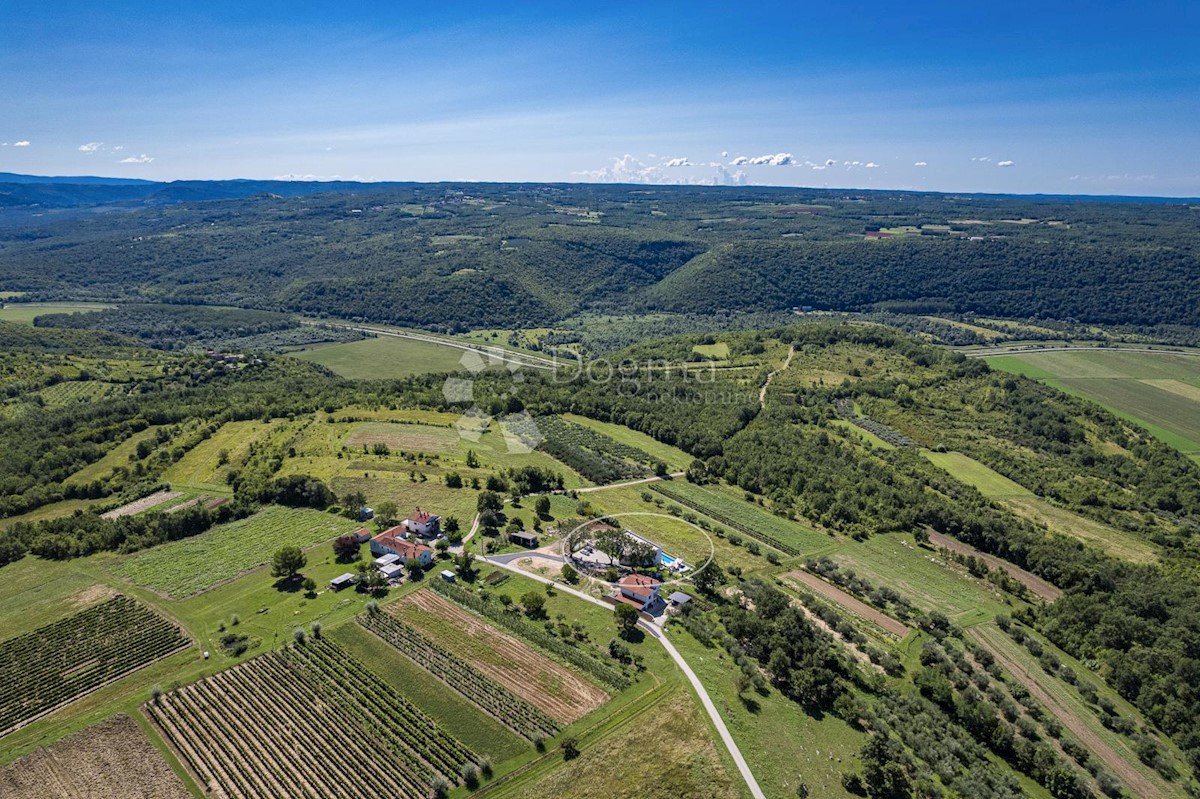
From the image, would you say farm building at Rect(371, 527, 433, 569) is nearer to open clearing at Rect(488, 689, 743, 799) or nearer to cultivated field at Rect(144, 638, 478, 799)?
cultivated field at Rect(144, 638, 478, 799)

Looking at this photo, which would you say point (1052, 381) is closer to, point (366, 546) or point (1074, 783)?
point (1074, 783)

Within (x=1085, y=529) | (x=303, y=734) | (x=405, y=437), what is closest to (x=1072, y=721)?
(x=1085, y=529)

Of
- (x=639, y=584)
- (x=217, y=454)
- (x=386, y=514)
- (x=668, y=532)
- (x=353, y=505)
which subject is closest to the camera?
(x=639, y=584)

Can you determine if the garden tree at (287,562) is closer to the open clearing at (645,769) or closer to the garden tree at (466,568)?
the garden tree at (466,568)

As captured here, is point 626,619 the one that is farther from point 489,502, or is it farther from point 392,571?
point 489,502

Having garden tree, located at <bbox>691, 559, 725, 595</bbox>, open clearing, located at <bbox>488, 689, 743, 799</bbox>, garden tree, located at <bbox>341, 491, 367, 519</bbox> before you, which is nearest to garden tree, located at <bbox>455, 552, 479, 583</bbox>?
garden tree, located at <bbox>341, 491, 367, 519</bbox>

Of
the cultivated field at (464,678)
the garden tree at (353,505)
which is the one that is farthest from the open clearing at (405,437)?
the cultivated field at (464,678)
